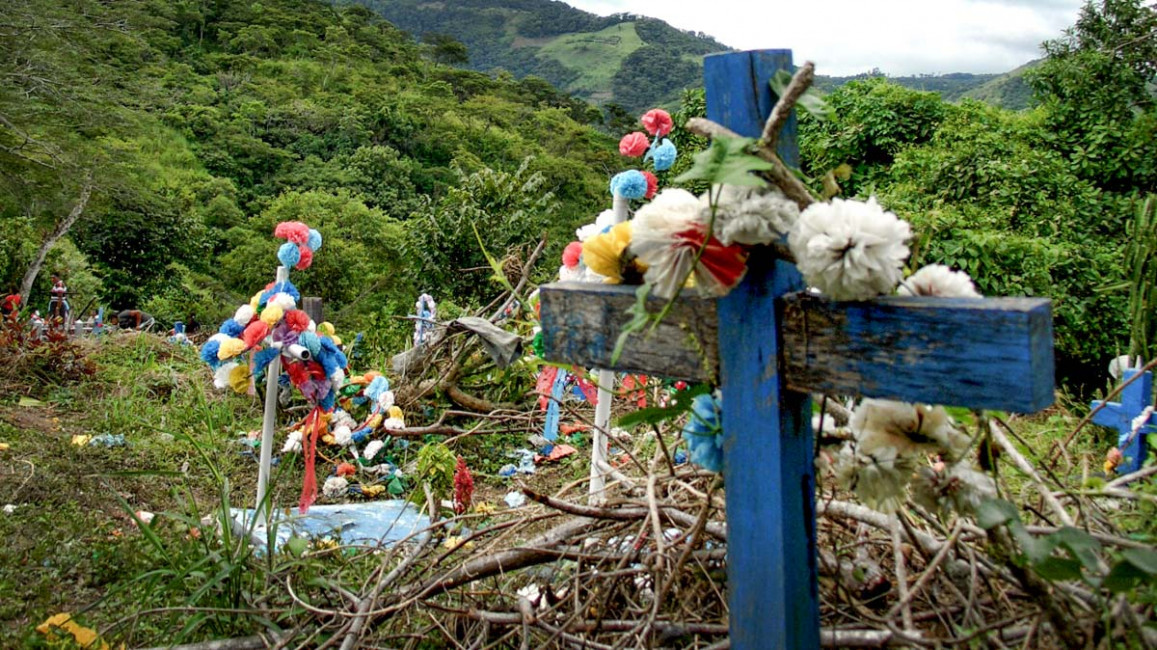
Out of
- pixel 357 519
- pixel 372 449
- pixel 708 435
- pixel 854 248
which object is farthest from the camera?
pixel 372 449

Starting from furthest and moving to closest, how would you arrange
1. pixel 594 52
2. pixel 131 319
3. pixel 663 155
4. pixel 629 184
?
pixel 594 52
pixel 131 319
pixel 663 155
pixel 629 184

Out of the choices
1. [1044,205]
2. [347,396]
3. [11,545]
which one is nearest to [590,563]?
[11,545]

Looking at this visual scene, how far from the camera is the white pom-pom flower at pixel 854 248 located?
87 centimetres

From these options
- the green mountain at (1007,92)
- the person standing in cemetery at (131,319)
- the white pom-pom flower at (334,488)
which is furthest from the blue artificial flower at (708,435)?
the green mountain at (1007,92)

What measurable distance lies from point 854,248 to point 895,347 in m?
0.12

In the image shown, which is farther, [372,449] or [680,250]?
[372,449]

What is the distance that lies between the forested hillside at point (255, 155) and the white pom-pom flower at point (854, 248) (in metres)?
3.10

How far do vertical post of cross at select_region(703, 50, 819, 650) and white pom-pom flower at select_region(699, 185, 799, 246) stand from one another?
5 cm

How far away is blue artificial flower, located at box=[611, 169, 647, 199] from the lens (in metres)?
2.67

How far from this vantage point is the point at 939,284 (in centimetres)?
95

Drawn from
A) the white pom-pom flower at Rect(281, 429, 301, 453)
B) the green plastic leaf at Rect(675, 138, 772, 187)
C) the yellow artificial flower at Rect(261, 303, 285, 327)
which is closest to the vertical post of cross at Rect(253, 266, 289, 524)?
the yellow artificial flower at Rect(261, 303, 285, 327)

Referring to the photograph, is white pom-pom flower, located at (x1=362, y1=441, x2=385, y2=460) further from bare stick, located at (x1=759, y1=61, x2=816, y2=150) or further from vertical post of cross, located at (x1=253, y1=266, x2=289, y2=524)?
bare stick, located at (x1=759, y1=61, x2=816, y2=150)

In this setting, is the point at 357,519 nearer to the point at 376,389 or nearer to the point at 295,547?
the point at 376,389

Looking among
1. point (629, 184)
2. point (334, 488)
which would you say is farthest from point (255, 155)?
point (629, 184)
